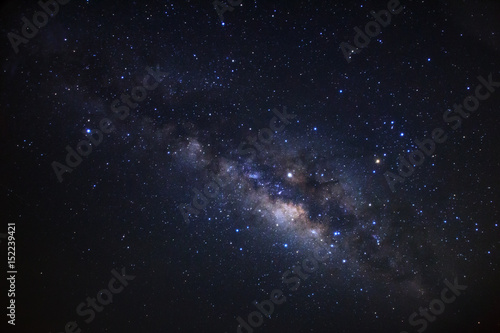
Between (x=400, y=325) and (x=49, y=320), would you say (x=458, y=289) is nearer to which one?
(x=400, y=325)

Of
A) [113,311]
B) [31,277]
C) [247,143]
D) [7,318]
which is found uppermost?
[247,143]

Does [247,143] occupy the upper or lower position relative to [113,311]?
upper

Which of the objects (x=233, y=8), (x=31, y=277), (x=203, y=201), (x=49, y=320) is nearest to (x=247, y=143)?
(x=203, y=201)

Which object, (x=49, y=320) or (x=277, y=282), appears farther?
(x=277, y=282)

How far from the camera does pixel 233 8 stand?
11.8 feet

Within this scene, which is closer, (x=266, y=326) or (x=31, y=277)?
(x=31, y=277)

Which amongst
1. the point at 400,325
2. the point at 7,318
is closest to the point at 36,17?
the point at 7,318

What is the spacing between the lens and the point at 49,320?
438 cm

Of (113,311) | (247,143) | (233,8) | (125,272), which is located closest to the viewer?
(233,8)

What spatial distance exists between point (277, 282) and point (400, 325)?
2.71 meters

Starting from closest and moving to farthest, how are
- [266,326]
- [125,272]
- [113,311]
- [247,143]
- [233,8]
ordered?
[233,8] < [247,143] < [125,272] < [113,311] < [266,326]

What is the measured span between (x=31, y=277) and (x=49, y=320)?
93 centimetres

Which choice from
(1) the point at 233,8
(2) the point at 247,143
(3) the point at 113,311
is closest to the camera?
(1) the point at 233,8

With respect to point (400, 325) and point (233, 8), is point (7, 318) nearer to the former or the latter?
point (233, 8)
